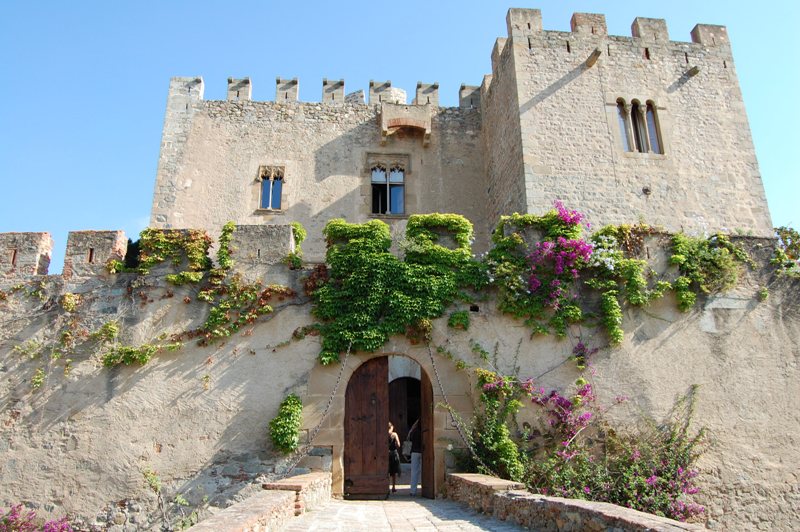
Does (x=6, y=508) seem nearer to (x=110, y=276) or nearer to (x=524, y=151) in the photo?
(x=110, y=276)

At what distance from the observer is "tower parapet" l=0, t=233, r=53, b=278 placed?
33.2 feet

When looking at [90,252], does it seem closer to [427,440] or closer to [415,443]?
[427,440]

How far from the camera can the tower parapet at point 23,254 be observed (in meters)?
10.1

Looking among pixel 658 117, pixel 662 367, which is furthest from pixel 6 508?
pixel 658 117

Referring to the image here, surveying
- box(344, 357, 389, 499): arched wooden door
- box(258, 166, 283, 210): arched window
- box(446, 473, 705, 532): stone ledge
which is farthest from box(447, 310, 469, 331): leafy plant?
box(258, 166, 283, 210): arched window

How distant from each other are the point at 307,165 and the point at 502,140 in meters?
4.97

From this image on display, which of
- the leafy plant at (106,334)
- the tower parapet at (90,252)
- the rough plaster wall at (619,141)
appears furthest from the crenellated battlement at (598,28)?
the leafy plant at (106,334)

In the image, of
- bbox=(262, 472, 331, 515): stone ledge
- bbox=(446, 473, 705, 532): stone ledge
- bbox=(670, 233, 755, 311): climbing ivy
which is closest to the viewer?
bbox=(446, 473, 705, 532): stone ledge

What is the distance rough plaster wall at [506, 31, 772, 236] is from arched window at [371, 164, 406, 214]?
3.80 metres

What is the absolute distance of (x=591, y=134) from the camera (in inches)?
533

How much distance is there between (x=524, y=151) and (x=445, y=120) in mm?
3893

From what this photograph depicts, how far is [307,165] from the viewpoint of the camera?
50.8 ft

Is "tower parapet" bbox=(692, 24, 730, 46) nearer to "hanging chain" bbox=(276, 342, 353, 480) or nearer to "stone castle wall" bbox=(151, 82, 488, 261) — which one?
"stone castle wall" bbox=(151, 82, 488, 261)

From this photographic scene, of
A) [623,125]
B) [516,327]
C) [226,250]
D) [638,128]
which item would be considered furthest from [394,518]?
[638,128]
